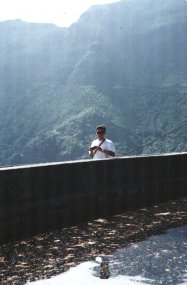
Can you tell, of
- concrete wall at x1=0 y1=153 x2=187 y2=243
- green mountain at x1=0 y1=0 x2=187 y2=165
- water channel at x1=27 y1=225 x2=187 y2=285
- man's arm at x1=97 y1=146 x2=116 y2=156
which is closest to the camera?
water channel at x1=27 y1=225 x2=187 y2=285

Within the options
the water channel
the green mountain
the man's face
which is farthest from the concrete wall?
the green mountain

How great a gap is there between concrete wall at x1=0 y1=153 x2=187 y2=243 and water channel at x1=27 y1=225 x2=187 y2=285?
142 cm

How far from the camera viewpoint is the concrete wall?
A: 20.2ft

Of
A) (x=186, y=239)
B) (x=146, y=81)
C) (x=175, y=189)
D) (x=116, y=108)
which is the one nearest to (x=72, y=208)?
(x=186, y=239)

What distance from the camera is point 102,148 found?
9.38 metres

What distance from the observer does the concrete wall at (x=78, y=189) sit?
6.16m

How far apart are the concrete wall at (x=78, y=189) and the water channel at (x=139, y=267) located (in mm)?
1424

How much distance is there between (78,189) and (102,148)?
1.98 m

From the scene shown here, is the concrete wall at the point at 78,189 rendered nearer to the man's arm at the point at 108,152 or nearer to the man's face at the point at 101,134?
the man's arm at the point at 108,152

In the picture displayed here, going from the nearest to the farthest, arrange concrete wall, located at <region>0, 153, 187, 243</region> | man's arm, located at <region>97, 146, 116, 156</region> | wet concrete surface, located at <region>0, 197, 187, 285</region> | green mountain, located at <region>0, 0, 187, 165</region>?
wet concrete surface, located at <region>0, 197, 187, 285</region> → concrete wall, located at <region>0, 153, 187, 243</region> → man's arm, located at <region>97, 146, 116, 156</region> → green mountain, located at <region>0, 0, 187, 165</region>

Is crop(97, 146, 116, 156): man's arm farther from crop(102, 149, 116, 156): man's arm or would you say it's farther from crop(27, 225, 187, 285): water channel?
crop(27, 225, 187, 285): water channel

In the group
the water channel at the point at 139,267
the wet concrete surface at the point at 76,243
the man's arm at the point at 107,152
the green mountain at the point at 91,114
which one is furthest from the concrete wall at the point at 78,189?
the green mountain at the point at 91,114

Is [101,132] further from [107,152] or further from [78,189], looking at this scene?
[78,189]

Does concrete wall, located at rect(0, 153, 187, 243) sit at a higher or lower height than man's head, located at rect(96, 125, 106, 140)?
lower
